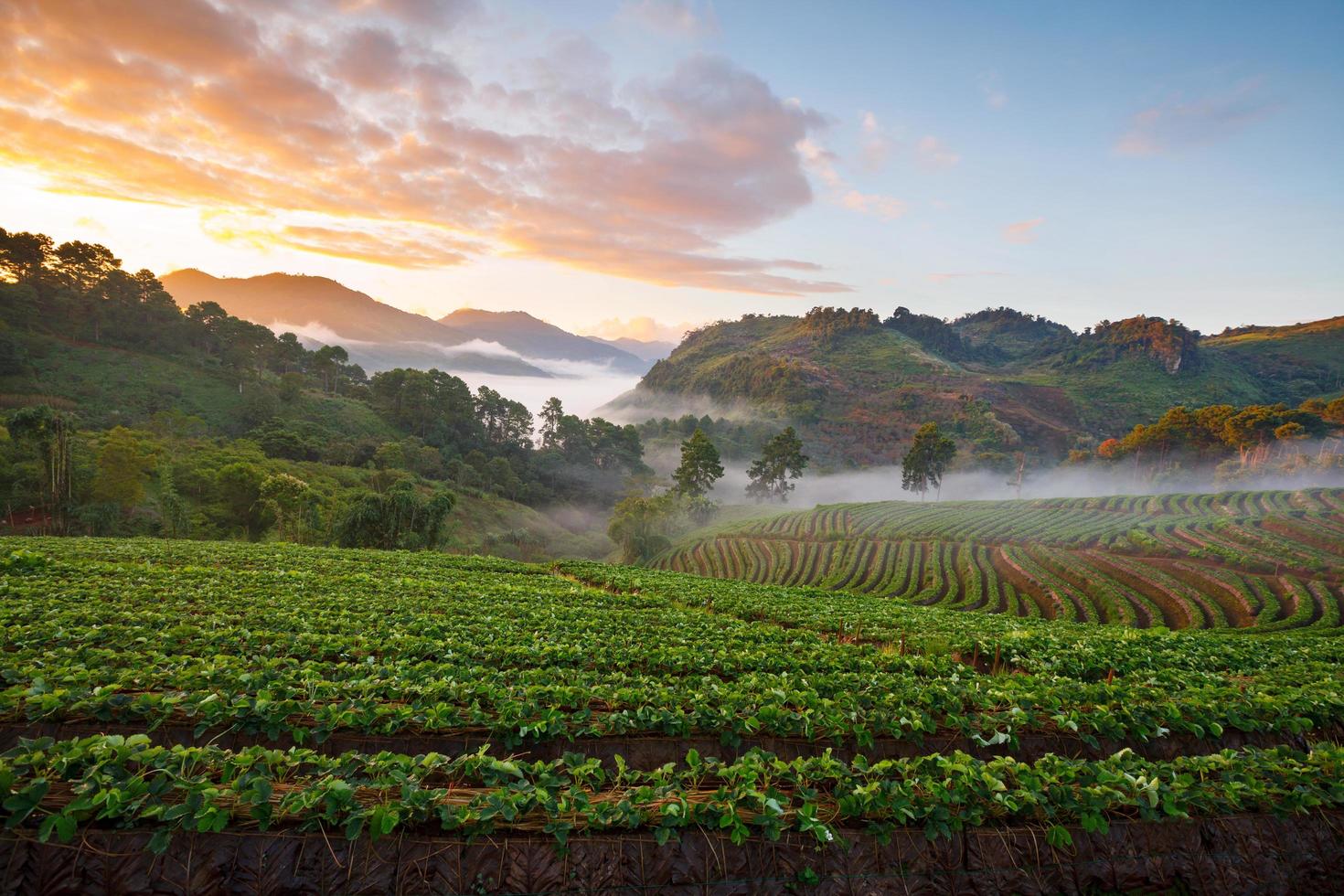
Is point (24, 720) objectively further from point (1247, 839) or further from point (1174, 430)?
point (1174, 430)

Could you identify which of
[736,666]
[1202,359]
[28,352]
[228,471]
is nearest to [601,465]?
[228,471]

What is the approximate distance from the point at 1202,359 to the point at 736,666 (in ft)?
887

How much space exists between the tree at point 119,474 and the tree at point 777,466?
321ft

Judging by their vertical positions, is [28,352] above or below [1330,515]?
above

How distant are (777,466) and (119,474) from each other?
333ft

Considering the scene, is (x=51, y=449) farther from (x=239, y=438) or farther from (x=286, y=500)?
(x=239, y=438)

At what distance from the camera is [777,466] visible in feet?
390

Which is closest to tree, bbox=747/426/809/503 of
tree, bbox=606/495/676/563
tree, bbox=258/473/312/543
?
tree, bbox=606/495/676/563

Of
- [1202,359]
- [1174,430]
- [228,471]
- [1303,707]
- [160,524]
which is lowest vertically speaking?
[160,524]

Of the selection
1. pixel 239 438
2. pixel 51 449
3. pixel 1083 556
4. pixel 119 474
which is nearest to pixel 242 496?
pixel 119 474

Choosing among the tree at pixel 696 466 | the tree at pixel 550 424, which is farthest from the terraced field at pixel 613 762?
the tree at pixel 550 424

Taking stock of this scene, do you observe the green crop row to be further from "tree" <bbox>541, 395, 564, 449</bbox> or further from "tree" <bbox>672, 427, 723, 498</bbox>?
"tree" <bbox>541, 395, 564, 449</bbox>

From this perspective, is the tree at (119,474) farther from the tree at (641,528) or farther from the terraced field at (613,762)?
the tree at (641,528)

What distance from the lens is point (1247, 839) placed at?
6082 millimetres
